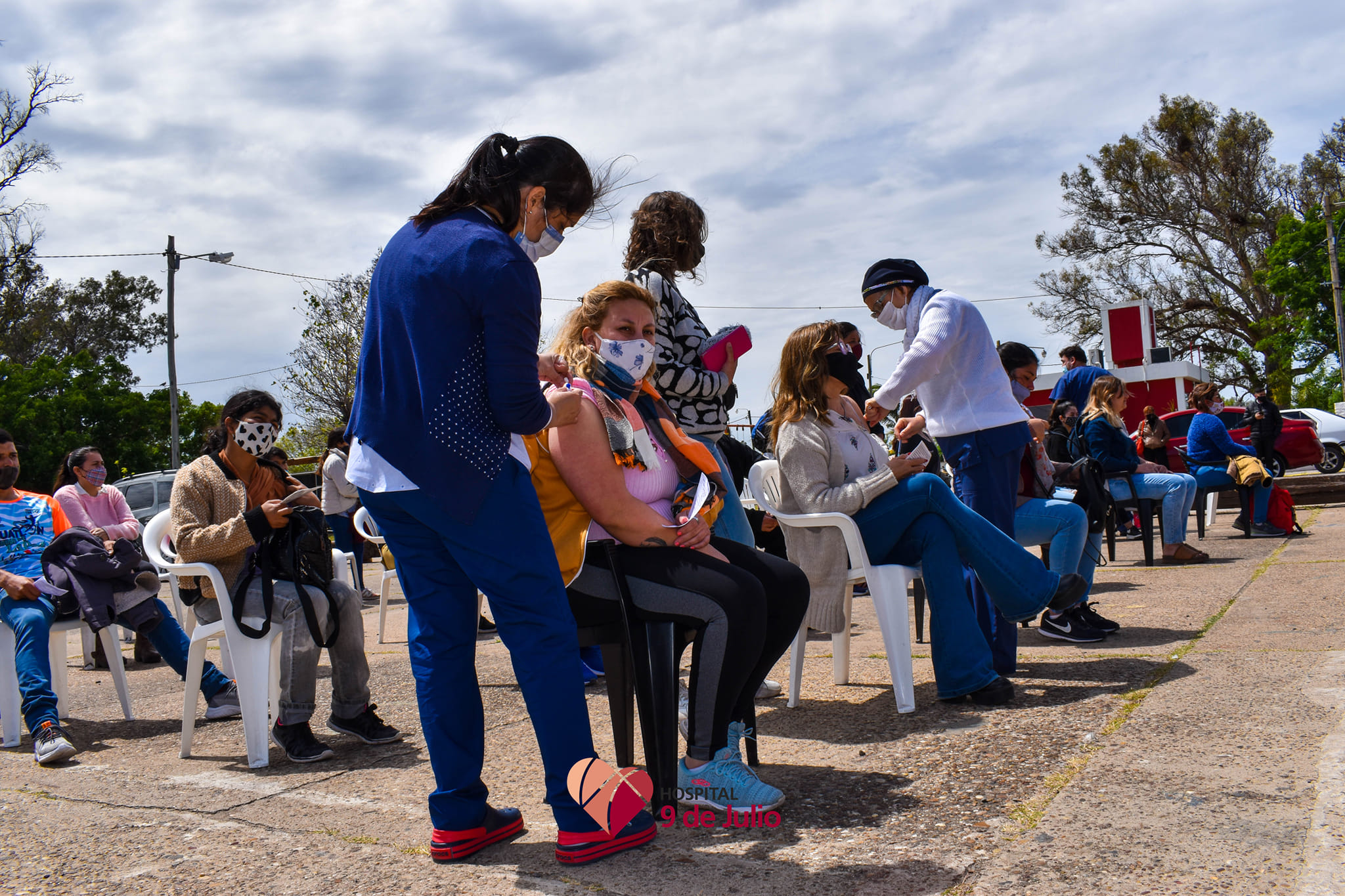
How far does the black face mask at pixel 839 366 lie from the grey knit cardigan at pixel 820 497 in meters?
0.19

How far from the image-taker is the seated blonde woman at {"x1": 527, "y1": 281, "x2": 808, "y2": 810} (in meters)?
2.68

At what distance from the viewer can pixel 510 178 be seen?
258cm

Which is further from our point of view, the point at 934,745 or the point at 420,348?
the point at 934,745

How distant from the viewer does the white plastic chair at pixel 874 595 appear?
359 cm

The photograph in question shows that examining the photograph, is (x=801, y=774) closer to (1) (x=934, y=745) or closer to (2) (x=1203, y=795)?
(1) (x=934, y=745)

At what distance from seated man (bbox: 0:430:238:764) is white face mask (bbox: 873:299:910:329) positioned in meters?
3.26

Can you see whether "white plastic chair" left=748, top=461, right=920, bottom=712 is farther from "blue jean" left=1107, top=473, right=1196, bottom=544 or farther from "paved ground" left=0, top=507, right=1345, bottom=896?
"blue jean" left=1107, top=473, right=1196, bottom=544

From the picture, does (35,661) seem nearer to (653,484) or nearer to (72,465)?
(72,465)

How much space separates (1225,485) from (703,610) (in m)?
8.70

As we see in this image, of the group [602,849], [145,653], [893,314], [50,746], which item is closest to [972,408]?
[893,314]

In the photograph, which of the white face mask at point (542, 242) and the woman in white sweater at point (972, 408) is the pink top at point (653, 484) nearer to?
the white face mask at point (542, 242)

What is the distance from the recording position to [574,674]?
8.05 feet

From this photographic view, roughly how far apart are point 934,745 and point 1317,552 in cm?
557

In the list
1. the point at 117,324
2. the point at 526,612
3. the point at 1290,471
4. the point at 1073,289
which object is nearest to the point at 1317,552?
the point at 526,612
